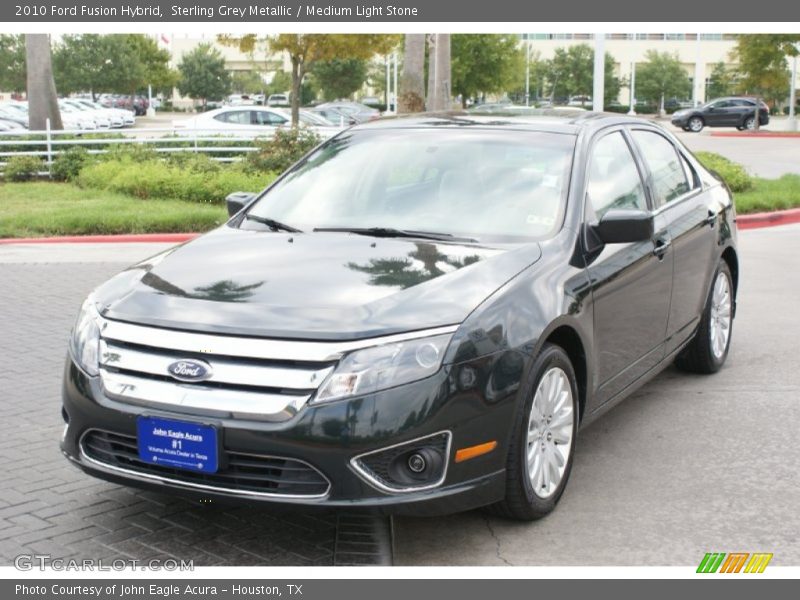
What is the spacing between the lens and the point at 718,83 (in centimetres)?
8494

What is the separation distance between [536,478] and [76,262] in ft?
27.1

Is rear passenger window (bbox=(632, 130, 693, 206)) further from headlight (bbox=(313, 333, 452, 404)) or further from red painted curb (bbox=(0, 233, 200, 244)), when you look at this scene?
red painted curb (bbox=(0, 233, 200, 244))

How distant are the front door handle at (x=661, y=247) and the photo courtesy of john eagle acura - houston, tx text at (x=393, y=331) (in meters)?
0.02

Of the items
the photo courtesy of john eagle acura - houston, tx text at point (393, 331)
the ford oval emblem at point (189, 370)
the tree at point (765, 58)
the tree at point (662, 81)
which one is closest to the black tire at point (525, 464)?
the photo courtesy of john eagle acura - houston, tx text at point (393, 331)

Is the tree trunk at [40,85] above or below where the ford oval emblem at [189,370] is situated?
above

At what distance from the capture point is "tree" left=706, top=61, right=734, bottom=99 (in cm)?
8075

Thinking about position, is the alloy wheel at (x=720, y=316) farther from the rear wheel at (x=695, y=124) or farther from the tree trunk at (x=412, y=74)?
the rear wheel at (x=695, y=124)

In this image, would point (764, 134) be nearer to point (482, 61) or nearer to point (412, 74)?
point (482, 61)

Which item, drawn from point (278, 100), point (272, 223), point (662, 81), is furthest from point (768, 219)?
point (278, 100)

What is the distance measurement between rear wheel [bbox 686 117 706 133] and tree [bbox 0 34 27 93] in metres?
41.1

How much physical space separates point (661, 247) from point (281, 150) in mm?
12947

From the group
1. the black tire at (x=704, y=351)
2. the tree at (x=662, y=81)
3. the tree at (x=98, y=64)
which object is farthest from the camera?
the tree at (x=662, y=81)

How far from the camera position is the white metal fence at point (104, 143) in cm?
2005

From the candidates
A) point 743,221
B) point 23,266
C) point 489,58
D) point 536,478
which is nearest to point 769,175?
point 743,221
